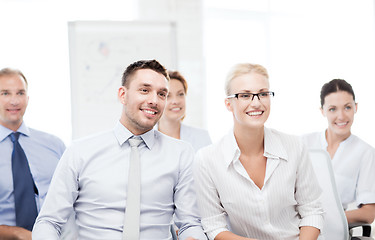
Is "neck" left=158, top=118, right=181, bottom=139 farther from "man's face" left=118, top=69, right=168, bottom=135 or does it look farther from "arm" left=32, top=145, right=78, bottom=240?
"arm" left=32, top=145, right=78, bottom=240

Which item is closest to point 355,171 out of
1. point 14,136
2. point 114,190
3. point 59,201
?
point 114,190

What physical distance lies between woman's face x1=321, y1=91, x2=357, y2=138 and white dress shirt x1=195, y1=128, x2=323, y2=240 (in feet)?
3.01

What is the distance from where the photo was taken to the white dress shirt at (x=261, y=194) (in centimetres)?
182

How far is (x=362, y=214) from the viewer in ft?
7.88

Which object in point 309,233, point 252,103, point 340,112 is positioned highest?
point 252,103

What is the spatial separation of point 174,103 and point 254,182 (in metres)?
1.25

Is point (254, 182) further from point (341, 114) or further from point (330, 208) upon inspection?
point (341, 114)

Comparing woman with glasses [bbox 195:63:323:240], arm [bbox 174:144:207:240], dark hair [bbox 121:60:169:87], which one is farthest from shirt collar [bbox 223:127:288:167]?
dark hair [bbox 121:60:169:87]

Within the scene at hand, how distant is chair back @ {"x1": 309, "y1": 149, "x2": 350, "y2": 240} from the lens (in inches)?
80.9

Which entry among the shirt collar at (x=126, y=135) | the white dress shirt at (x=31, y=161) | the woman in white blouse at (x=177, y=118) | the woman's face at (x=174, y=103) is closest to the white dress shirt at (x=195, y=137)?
the woman in white blouse at (x=177, y=118)

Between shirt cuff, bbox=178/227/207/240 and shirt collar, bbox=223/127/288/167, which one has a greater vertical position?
shirt collar, bbox=223/127/288/167

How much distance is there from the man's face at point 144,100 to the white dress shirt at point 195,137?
3.37 feet

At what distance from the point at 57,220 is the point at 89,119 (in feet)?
6.67

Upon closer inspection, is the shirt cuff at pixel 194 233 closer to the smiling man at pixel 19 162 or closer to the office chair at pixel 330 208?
the office chair at pixel 330 208
